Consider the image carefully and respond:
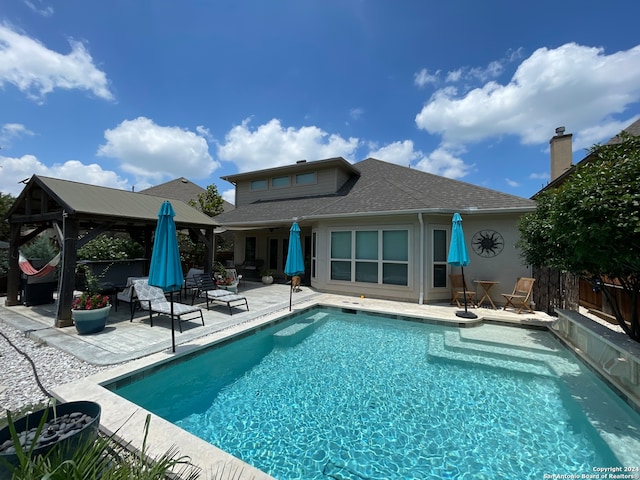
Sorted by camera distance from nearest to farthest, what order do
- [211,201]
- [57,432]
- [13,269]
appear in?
1. [57,432]
2. [13,269]
3. [211,201]

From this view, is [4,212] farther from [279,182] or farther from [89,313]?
[89,313]

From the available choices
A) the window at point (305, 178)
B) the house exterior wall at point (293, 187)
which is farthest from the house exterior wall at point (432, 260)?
the window at point (305, 178)

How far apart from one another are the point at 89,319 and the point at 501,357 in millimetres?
9466

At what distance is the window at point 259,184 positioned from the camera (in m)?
18.3

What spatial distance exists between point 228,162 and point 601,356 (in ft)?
76.1

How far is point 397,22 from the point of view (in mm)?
11656

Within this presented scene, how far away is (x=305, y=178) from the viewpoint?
1691 cm

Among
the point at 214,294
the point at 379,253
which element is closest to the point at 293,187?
the point at 379,253

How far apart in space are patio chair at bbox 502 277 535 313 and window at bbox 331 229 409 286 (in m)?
3.52

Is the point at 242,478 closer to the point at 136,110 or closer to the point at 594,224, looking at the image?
the point at 594,224

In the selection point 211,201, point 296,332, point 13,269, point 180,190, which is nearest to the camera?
point 296,332

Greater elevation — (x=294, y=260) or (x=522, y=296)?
(x=294, y=260)

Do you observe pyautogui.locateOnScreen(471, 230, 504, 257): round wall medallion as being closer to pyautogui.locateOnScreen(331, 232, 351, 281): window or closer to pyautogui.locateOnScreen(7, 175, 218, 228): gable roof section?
pyautogui.locateOnScreen(331, 232, 351, 281): window

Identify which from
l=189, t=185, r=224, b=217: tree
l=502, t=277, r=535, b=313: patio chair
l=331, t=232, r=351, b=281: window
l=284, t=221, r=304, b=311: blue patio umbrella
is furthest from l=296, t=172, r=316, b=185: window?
l=502, t=277, r=535, b=313: patio chair
